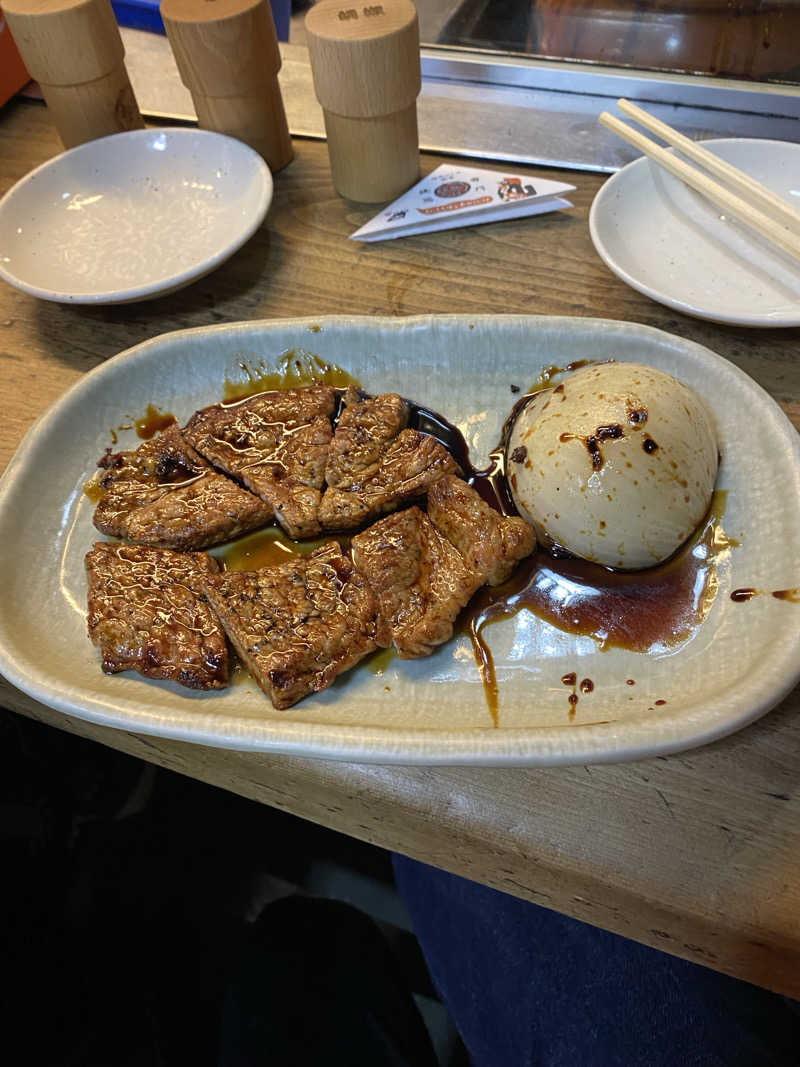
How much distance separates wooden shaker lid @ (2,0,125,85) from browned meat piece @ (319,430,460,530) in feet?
7.41

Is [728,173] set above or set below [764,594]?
above

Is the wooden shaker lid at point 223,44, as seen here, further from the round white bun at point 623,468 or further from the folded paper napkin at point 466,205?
the round white bun at point 623,468

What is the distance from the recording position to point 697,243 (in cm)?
279

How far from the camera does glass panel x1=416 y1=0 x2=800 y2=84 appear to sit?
3.27 meters

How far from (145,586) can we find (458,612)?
0.86 metres

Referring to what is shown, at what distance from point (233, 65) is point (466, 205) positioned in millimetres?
1067

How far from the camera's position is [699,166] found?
2803 millimetres

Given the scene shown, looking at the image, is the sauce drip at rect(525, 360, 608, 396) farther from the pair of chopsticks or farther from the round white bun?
the pair of chopsticks

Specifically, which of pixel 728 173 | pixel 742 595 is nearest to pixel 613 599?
pixel 742 595

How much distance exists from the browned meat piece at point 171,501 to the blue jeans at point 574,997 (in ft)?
4.20

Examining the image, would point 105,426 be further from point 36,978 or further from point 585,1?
point 585,1

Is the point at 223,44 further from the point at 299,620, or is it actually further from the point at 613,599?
the point at 613,599

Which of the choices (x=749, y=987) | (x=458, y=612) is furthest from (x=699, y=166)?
(x=749, y=987)

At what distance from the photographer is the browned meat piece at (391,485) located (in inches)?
85.0
